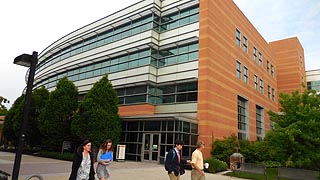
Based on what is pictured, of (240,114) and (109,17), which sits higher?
(109,17)

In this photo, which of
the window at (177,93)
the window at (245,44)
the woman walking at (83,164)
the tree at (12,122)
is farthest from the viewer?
the window at (245,44)

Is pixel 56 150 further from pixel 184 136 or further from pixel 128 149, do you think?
pixel 184 136

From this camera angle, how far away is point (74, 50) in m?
37.4

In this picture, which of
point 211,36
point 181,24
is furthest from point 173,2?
point 211,36

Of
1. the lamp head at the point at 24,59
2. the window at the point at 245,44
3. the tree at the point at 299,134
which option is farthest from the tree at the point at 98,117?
the window at the point at 245,44

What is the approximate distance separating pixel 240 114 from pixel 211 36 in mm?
9530

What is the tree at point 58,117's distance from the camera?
2489 cm

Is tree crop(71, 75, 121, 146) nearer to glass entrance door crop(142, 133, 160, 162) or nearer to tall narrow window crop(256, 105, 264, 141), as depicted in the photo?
glass entrance door crop(142, 133, 160, 162)

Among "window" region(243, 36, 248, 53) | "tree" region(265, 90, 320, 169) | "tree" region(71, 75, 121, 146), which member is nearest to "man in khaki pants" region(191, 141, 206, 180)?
"tree" region(265, 90, 320, 169)

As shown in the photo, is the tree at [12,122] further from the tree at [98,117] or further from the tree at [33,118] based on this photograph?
the tree at [98,117]

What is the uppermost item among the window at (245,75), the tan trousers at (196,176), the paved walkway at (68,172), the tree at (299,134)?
the window at (245,75)

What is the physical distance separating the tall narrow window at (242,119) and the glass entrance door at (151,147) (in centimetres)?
1050

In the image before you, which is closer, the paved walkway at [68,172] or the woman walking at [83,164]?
the woman walking at [83,164]

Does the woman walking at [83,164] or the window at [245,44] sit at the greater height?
the window at [245,44]
